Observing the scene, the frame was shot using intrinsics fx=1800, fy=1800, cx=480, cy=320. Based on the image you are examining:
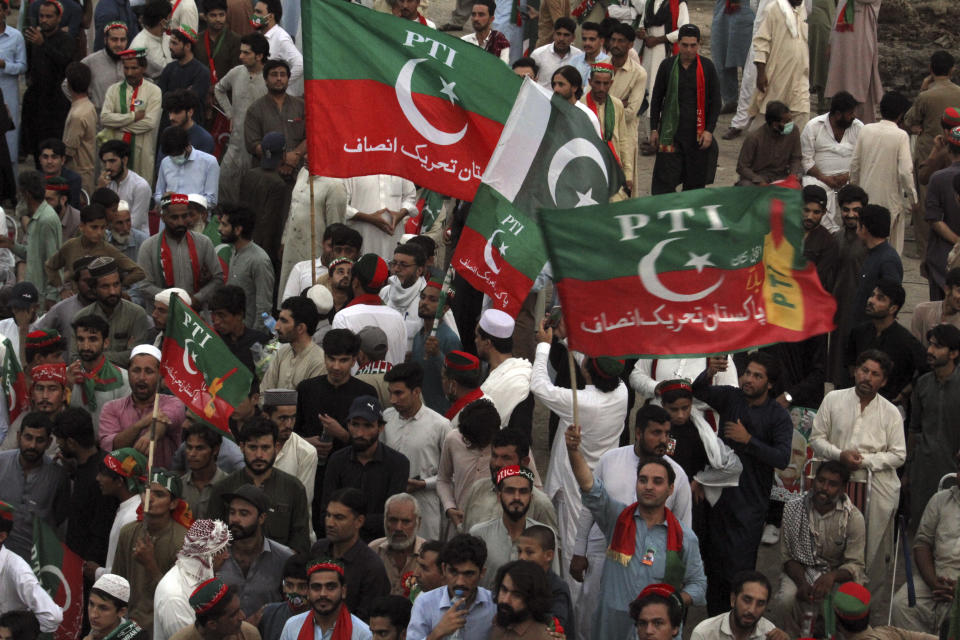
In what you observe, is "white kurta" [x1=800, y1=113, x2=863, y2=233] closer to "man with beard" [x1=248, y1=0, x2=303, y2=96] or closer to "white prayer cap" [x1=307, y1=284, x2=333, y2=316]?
"man with beard" [x1=248, y1=0, x2=303, y2=96]

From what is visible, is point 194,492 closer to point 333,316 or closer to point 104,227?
point 333,316

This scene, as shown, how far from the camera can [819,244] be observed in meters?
12.8

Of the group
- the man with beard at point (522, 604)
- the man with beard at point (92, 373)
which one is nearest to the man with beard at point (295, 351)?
the man with beard at point (92, 373)

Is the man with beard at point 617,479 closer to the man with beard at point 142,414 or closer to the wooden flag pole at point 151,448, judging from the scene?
the wooden flag pole at point 151,448

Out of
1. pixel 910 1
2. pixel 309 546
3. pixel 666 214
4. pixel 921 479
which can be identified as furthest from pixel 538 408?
pixel 910 1

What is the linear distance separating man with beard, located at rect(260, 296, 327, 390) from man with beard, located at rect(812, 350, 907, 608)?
3146 millimetres

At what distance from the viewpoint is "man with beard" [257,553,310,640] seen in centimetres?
902

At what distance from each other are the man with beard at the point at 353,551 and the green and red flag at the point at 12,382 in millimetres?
2987

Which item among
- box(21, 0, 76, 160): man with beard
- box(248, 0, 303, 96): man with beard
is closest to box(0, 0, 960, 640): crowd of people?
box(248, 0, 303, 96): man with beard

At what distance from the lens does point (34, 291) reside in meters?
12.2

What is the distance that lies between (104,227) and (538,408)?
3.89 m

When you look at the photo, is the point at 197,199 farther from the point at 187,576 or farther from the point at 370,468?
the point at 187,576

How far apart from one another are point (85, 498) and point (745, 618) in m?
3.84

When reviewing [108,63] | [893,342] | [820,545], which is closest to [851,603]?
[820,545]
